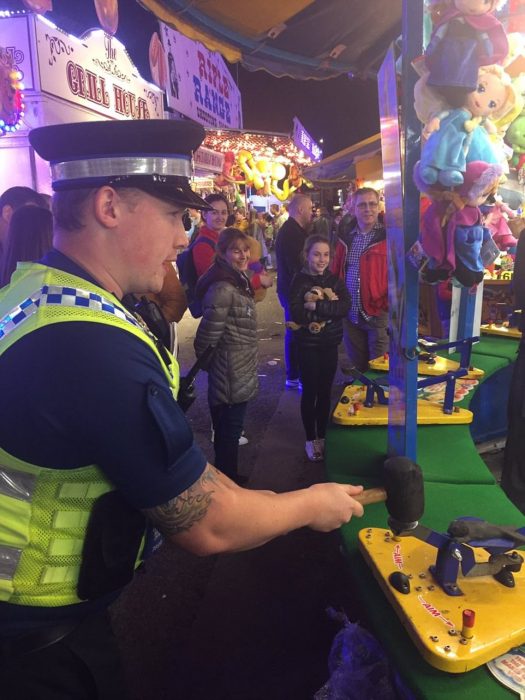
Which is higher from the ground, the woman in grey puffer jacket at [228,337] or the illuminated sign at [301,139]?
the illuminated sign at [301,139]

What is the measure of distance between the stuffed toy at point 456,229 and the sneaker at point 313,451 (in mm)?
2448

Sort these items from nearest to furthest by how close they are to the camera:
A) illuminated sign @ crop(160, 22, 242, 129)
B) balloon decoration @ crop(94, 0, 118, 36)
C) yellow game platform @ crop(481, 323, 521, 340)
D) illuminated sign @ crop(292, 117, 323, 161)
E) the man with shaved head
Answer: yellow game platform @ crop(481, 323, 521, 340) → balloon decoration @ crop(94, 0, 118, 36) → the man with shaved head → illuminated sign @ crop(160, 22, 242, 129) → illuminated sign @ crop(292, 117, 323, 161)

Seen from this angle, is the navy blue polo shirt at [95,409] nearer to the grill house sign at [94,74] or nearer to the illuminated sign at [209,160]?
the grill house sign at [94,74]

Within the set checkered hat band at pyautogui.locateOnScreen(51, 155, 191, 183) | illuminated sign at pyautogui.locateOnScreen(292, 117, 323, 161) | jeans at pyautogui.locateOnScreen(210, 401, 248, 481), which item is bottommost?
jeans at pyautogui.locateOnScreen(210, 401, 248, 481)

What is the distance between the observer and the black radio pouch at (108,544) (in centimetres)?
104

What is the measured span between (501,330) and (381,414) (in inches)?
79.8

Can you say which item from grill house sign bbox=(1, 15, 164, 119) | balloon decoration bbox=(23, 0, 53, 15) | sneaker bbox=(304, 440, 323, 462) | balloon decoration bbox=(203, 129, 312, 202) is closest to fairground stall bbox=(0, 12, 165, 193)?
grill house sign bbox=(1, 15, 164, 119)

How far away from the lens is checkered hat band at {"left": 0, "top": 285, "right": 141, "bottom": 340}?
96 cm

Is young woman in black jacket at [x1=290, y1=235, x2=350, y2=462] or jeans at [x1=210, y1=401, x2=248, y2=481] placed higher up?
young woman in black jacket at [x1=290, y1=235, x2=350, y2=462]

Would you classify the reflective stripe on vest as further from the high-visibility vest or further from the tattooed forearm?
the tattooed forearm

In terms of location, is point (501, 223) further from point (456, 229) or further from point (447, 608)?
point (447, 608)

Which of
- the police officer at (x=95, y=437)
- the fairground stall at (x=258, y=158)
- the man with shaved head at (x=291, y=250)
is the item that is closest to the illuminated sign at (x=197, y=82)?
the fairground stall at (x=258, y=158)

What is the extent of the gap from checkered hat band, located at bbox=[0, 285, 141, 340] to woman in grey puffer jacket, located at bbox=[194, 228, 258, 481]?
7.66ft

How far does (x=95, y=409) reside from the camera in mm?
907
